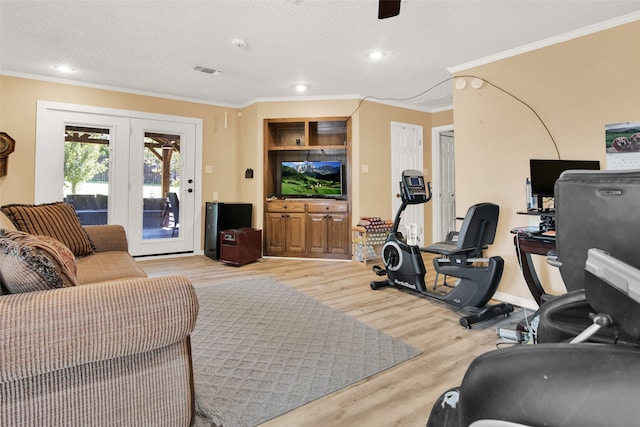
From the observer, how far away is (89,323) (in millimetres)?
1061

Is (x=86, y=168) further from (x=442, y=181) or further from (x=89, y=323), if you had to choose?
(x=442, y=181)

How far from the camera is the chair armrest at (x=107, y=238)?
2850 mm

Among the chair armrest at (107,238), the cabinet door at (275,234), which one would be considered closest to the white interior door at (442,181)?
the cabinet door at (275,234)

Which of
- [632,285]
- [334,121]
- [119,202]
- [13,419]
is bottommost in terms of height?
[13,419]

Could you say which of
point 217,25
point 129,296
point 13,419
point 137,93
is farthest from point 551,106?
point 137,93

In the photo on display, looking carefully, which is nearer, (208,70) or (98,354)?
(98,354)

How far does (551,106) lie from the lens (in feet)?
9.59

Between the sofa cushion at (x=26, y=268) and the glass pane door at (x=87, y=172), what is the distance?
3863 mm

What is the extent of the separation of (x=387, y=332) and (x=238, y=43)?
9.57ft

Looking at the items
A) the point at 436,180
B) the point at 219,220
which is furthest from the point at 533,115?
the point at 219,220

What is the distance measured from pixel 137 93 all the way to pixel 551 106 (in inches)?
201

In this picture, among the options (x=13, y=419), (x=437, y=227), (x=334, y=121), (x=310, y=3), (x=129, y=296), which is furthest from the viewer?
(x=437, y=227)

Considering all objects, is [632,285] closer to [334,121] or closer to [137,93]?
[334,121]

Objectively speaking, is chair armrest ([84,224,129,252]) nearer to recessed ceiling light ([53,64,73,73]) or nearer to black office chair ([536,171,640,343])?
recessed ceiling light ([53,64,73,73])
